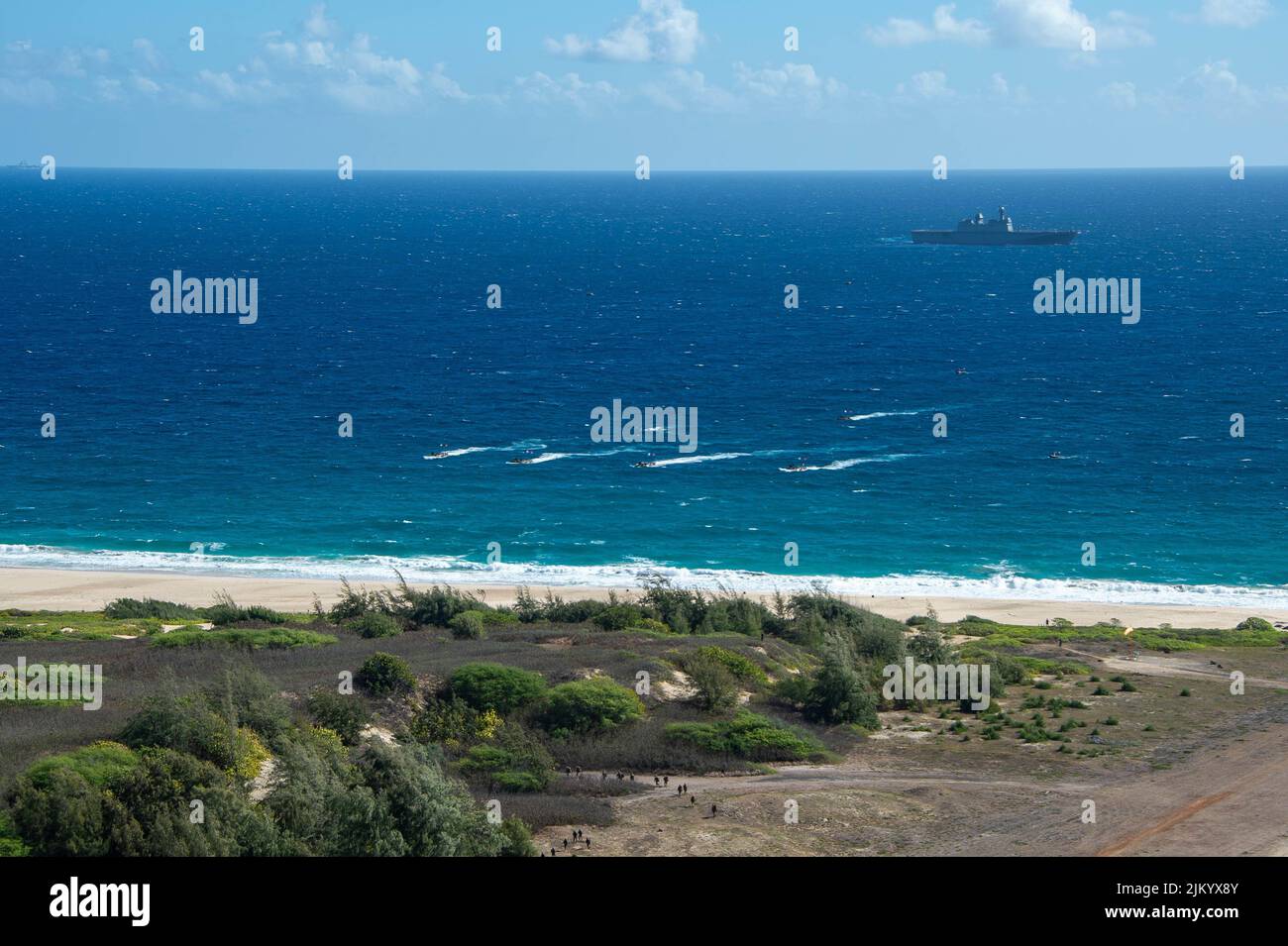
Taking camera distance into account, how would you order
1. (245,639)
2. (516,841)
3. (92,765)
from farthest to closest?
1. (245,639)
2. (92,765)
3. (516,841)

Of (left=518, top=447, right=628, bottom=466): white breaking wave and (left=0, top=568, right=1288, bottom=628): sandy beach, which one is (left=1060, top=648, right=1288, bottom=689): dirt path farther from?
(left=518, top=447, right=628, bottom=466): white breaking wave

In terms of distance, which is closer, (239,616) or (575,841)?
(575,841)

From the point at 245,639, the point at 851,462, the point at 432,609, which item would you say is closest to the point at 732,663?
the point at 432,609

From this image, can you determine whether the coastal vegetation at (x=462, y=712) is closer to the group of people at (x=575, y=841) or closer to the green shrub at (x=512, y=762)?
the green shrub at (x=512, y=762)

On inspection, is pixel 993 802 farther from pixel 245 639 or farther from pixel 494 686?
pixel 245 639

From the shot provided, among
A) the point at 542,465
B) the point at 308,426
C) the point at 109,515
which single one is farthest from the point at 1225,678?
the point at 308,426

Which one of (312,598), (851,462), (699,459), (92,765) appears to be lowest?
(312,598)

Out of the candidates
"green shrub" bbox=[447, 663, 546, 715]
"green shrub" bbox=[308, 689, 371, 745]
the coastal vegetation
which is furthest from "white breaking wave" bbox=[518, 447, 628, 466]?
"green shrub" bbox=[308, 689, 371, 745]
